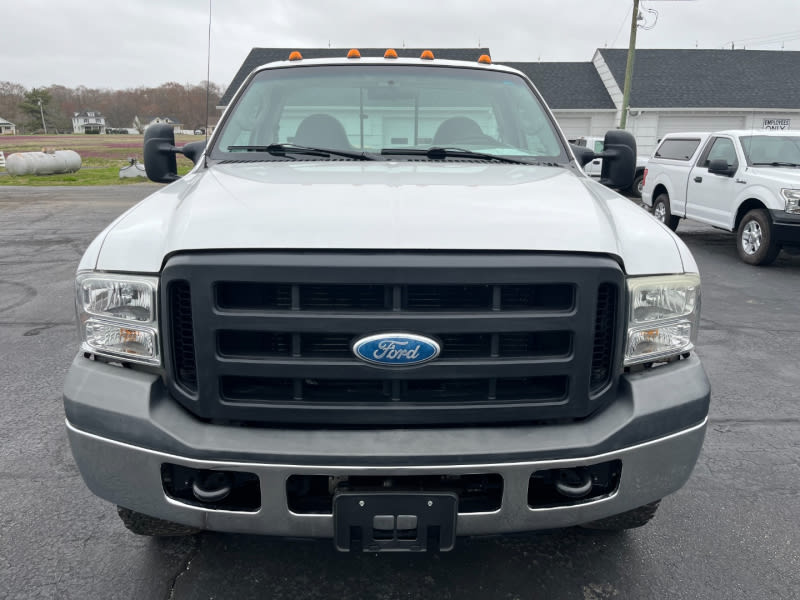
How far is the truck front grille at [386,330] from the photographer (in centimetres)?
184

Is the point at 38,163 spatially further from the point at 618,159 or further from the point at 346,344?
the point at 346,344

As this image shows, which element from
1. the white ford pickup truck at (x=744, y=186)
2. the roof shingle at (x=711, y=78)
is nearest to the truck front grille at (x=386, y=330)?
the white ford pickup truck at (x=744, y=186)

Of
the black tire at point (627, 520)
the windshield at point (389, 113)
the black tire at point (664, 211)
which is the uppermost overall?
the windshield at point (389, 113)

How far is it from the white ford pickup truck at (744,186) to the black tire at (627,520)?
23.7ft

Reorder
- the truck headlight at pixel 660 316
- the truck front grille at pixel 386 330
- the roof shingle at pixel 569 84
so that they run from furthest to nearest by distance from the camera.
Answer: the roof shingle at pixel 569 84, the truck headlight at pixel 660 316, the truck front grille at pixel 386 330

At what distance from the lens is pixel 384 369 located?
6.12ft

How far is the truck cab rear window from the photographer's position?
10719mm

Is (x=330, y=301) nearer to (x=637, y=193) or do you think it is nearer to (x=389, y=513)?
(x=389, y=513)

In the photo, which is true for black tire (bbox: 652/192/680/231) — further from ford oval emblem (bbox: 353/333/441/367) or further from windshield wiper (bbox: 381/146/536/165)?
ford oval emblem (bbox: 353/333/441/367)

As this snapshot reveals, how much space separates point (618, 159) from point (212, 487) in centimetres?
273

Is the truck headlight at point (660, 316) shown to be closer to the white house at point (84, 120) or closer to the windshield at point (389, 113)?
the windshield at point (389, 113)

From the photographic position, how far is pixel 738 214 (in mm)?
9172

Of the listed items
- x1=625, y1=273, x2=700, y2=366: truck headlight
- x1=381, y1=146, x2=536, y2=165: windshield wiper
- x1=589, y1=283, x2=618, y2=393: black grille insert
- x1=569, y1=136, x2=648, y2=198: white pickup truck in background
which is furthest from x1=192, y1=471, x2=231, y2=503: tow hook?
x1=569, y1=136, x2=648, y2=198: white pickup truck in background

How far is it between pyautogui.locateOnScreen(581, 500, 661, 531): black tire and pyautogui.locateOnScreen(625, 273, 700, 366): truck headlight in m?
0.66
